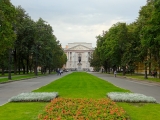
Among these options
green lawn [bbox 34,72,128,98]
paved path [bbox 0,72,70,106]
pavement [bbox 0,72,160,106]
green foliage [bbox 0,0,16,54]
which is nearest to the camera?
paved path [bbox 0,72,70,106]

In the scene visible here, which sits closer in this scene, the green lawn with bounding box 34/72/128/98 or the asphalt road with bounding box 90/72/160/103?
the green lawn with bounding box 34/72/128/98

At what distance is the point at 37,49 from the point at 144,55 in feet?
80.9

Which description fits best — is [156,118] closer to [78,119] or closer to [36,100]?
[78,119]

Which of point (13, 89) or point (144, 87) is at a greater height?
point (13, 89)

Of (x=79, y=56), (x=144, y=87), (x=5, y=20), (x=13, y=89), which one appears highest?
(x=79, y=56)

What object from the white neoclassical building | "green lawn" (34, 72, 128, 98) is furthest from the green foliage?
the white neoclassical building

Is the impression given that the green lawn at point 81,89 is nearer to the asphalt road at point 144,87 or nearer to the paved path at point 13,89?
the paved path at point 13,89

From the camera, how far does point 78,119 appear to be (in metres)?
8.05

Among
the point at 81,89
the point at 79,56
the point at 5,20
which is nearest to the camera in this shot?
the point at 81,89

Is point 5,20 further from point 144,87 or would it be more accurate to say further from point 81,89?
point 144,87

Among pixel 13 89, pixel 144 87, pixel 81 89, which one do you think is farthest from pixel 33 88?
pixel 144 87

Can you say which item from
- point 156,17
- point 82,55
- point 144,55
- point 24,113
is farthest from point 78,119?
point 82,55

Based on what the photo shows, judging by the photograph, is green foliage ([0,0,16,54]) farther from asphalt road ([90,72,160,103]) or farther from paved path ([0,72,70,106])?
asphalt road ([90,72,160,103])

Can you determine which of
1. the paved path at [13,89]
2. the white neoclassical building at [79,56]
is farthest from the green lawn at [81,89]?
the white neoclassical building at [79,56]
